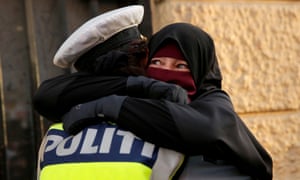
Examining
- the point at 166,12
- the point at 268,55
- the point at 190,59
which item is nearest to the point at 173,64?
the point at 190,59

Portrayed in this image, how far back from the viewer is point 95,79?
5.56ft

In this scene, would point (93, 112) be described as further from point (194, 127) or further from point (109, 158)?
point (194, 127)

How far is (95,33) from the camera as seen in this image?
68.7 inches

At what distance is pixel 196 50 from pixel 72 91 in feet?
1.23

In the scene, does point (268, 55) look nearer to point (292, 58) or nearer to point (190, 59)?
point (292, 58)

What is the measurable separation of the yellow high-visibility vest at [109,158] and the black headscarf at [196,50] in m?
0.27

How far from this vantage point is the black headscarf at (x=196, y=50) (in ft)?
5.48

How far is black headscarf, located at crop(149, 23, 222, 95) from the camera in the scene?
1.67 m

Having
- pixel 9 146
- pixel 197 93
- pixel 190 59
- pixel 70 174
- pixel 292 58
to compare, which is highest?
pixel 190 59

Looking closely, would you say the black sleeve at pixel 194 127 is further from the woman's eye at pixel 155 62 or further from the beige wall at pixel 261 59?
the beige wall at pixel 261 59

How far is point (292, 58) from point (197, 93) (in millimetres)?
1413

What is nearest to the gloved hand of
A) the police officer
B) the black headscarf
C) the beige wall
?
the police officer

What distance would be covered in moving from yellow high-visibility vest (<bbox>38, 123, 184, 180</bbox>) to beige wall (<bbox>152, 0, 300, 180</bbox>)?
1.23 meters

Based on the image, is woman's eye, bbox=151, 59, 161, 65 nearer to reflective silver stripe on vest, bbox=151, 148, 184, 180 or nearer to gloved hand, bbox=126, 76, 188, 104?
gloved hand, bbox=126, 76, 188, 104
